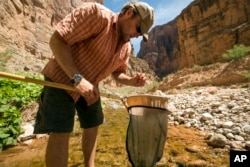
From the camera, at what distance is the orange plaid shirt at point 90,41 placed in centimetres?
210

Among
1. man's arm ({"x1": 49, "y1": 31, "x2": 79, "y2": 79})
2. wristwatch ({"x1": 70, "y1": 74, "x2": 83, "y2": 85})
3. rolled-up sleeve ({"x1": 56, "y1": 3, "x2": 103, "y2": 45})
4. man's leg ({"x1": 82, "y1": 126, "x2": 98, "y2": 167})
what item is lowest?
man's leg ({"x1": 82, "y1": 126, "x2": 98, "y2": 167})

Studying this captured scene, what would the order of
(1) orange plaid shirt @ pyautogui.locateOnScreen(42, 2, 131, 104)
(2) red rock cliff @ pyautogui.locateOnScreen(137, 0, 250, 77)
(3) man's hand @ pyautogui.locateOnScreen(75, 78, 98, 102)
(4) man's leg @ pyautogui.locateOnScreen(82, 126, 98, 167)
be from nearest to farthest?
(3) man's hand @ pyautogui.locateOnScreen(75, 78, 98, 102) < (1) orange plaid shirt @ pyautogui.locateOnScreen(42, 2, 131, 104) < (4) man's leg @ pyautogui.locateOnScreen(82, 126, 98, 167) < (2) red rock cliff @ pyautogui.locateOnScreen(137, 0, 250, 77)

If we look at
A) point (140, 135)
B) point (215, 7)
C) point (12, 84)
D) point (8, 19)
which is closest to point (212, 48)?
point (215, 7)

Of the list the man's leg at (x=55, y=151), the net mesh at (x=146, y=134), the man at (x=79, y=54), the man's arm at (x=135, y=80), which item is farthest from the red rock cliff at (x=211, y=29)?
the man's leg at (x=55, y=151)

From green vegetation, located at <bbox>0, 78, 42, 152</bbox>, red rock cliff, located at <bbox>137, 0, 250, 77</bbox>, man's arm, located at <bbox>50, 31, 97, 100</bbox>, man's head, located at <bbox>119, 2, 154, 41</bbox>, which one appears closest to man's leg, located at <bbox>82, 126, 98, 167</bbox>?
man's arm, located at <bbox>50, 31, 97, 100</bbox>

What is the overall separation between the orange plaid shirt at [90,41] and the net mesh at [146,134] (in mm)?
522

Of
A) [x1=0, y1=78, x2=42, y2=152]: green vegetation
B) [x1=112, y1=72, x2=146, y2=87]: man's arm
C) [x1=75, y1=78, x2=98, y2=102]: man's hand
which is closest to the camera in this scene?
[x1=75, y1=78, x2=98, y2=102]: man's hand

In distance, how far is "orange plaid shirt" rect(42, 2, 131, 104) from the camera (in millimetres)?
2102

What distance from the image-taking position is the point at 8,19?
17.4m

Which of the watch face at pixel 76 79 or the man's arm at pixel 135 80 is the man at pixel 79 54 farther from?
the man's arm at pixel 135 80

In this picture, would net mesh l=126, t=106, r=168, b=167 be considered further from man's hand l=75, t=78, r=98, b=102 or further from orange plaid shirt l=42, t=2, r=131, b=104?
man's hand l=75, t=78, r=98, b=102

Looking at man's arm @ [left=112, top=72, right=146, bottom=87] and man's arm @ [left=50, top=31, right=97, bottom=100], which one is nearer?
man's arm @ [left=50, top=31, right=97, bottom=100]

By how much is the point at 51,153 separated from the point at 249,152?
7.99 feet

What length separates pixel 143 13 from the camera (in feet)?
7.14
